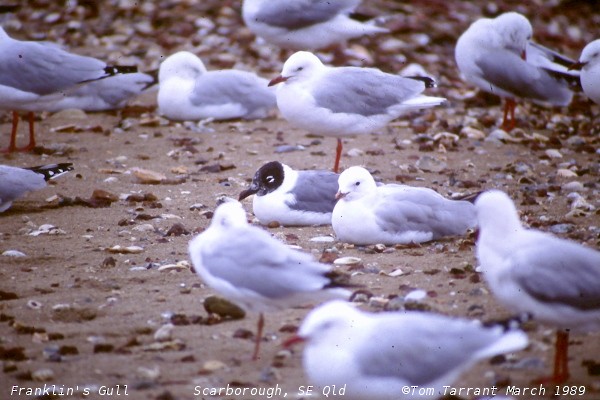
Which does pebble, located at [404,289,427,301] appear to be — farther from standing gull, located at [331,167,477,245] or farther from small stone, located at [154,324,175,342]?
small stone, located at [154,324,175,342]

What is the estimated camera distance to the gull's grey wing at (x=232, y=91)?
30.8 feet

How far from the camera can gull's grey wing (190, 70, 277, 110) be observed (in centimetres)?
939

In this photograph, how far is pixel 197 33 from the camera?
1277 centimetres

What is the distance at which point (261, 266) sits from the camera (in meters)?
4.16

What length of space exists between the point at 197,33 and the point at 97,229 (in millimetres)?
6935

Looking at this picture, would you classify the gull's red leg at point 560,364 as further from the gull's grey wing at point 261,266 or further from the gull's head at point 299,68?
the gull's head at point 299,68

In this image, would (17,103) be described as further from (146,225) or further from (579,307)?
(579,307)

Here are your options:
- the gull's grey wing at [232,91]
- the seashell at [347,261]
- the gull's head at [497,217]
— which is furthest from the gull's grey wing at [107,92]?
the gull's head at [497,217]

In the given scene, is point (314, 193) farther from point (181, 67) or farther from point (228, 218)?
point (181, 67)

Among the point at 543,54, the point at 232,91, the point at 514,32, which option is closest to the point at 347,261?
the point at 232,91

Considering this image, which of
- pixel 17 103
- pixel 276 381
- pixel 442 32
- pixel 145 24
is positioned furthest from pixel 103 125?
pixel 276 381

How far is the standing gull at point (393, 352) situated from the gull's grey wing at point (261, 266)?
0.52 m

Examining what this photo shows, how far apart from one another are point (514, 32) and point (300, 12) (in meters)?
2.29

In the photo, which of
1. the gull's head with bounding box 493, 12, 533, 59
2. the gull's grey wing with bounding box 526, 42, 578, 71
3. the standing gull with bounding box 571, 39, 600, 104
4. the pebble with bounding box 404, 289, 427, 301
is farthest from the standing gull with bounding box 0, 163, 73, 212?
the gull's grey wing with bounding box 526, 42, 578, 71
